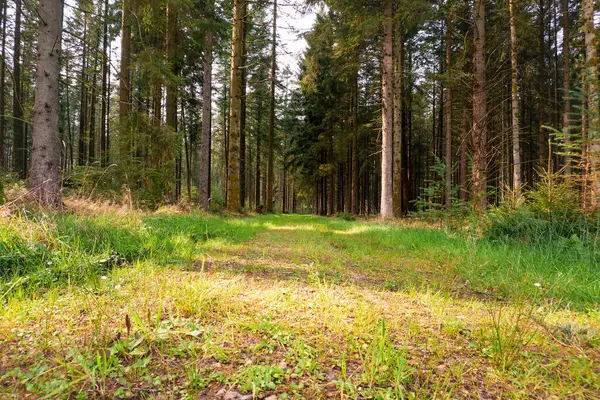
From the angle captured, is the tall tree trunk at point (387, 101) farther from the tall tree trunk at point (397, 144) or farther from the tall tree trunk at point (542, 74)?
the tall tree trunk at point (542, 74)

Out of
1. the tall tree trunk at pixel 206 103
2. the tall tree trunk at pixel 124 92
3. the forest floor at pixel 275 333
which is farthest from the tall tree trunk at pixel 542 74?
the tall tree trunk at pixel 124 92

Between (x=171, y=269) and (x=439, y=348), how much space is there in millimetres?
2643

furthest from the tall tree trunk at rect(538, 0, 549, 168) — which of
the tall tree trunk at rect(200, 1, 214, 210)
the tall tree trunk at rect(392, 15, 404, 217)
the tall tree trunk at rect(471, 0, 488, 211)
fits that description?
the tall tree trunk at rect(200, 1, 214, 210)

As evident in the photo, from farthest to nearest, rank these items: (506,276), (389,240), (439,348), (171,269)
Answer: (389,240) → (506,276) → (171,269) → (439,348)

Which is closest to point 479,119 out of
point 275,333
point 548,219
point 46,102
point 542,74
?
point 548,219

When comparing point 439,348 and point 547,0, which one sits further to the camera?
point 547,0

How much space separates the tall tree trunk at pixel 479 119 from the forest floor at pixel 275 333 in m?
4.49

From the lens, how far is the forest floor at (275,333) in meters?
1.27

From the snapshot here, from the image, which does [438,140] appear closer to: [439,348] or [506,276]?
[506,276]

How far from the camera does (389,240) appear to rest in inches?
243

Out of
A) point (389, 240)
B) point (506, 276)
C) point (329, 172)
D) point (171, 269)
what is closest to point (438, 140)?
point (329, 172)

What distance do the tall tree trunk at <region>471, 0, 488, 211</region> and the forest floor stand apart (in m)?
4.49

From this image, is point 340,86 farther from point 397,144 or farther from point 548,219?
point 548,219

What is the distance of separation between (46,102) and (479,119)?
10.4 metres
